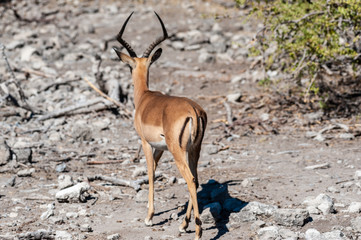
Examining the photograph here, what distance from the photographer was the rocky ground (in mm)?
6258

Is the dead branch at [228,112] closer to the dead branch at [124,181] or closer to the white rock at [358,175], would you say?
the dead branch at [124,181]

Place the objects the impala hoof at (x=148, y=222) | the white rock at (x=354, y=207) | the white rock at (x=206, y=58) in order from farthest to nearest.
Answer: the white rock at (x=206, y=58)
the impala hoof at (x=148, y=222)
the white rock at (x=354, y=207)

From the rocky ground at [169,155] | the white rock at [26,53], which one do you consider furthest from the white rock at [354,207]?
the white rock at [26,53]

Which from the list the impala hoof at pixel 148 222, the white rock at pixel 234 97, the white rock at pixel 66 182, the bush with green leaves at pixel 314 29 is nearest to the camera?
the impala hoof at pixel 148 222

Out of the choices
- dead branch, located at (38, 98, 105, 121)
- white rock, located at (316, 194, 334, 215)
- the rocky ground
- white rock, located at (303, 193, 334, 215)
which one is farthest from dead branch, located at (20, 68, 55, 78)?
white rock, located at (316, 194, 334, 215)

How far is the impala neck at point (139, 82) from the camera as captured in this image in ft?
24.2

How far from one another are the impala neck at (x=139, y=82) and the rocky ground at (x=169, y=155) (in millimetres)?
1274

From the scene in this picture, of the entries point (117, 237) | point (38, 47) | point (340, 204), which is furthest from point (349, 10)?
point (38, 47)

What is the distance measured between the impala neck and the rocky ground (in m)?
Result: 1.27

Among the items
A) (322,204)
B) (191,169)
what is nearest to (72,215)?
(191,169)

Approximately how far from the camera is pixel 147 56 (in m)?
7.86

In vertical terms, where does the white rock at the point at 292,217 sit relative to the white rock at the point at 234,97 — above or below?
above

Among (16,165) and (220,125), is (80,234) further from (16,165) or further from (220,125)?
(220,125)

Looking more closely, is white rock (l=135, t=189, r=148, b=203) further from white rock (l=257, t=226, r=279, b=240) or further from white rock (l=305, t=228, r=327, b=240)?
white rock (l=305, t=228, r=327, b=240)
